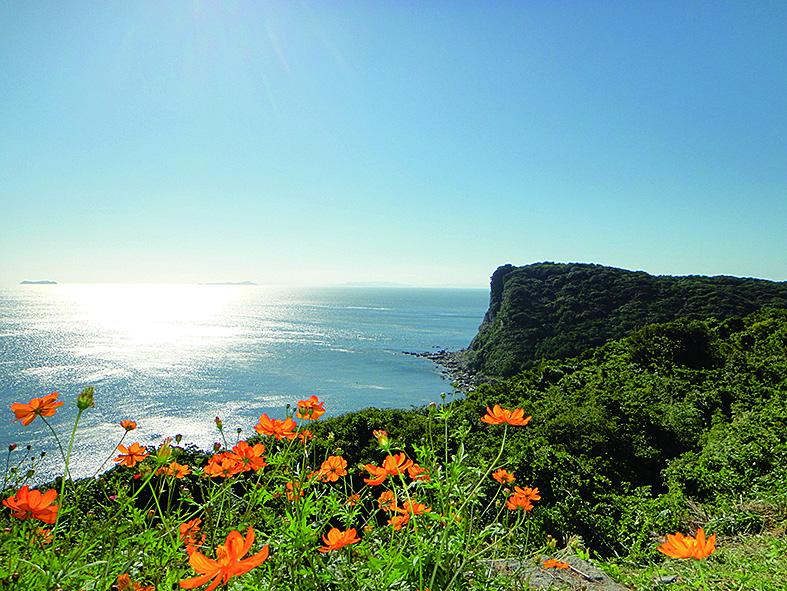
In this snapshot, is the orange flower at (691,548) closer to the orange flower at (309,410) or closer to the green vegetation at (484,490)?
the green vegetation at (484,490)

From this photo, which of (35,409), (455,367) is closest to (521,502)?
(35,409)

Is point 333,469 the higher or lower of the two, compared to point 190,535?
higher

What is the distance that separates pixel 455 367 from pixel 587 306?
13.3 meters

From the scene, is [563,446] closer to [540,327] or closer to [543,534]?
[543,534]

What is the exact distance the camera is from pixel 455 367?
4162 cm

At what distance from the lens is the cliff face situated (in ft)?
109

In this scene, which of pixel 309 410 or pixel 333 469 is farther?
pixel 333 469

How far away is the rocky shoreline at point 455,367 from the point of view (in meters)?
34.6

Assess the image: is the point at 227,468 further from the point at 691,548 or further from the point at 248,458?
the point at 691,548

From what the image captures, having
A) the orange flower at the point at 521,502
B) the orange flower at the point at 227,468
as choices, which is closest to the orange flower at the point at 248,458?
the orange flower at the point at 227,468

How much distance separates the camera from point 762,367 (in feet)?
27.9

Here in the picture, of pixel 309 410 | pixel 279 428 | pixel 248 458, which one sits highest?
pixel 309 410

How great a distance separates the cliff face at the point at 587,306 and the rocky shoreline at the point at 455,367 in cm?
105

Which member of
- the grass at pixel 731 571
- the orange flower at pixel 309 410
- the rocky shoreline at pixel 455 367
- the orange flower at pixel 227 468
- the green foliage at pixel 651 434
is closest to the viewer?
the orange flower at pixel 309 410
